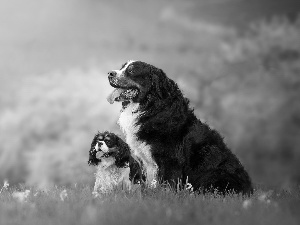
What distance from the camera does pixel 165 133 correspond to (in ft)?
24.7

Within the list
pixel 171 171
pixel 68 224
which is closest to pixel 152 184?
pixel 171 171

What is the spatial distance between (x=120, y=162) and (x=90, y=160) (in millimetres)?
550

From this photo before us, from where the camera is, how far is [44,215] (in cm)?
591

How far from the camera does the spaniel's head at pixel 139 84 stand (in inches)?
299

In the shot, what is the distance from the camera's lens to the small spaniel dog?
751cm

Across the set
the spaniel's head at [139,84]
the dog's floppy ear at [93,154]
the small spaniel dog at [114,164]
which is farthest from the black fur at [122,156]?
the spaniel's head at [139,84]

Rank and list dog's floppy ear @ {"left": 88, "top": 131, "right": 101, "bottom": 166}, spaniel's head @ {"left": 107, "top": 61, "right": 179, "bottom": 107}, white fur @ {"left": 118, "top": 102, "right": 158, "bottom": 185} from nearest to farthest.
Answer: white fur @ {"left": 118, "top": 102, "right": 158, "bottom": 185} → spaniel's head @ {"left": 107, "top": 61, "right": 179, "bottom": 107} → dog's floppy ear @ {"left": 88, "top": 131, "right": 101, "bottom": 166}

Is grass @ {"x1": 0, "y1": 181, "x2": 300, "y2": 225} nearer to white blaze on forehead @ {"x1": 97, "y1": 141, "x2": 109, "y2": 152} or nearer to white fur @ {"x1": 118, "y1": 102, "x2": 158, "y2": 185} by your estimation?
white fur @ {"x1": 118, "y1": 102, "x2": 158, "y2": 185}

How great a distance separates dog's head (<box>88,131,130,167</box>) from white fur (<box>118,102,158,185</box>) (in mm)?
126

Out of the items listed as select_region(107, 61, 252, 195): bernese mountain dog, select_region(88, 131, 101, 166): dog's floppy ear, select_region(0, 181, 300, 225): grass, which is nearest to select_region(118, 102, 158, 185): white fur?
select_region(107, 61, 252, 195): bernese mountain dog

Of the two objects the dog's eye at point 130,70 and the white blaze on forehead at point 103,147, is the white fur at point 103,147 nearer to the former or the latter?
the white blaze on forehead at point 103,147

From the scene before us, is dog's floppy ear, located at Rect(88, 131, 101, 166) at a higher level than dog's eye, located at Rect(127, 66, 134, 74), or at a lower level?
lower

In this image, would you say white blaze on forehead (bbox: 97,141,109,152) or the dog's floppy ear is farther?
the dog's floppy ear

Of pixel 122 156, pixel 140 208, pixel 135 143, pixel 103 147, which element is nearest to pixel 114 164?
pixel 122 156
